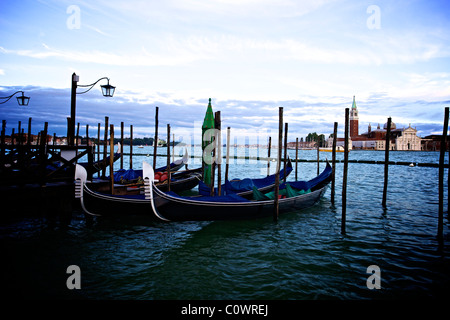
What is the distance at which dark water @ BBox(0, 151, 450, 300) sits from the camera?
4078 mm

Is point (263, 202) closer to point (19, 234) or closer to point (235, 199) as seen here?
point (235, 199)

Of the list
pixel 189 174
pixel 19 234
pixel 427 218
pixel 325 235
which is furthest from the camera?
pixel 189 174

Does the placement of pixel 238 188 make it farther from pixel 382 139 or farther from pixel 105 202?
pixel 382 139

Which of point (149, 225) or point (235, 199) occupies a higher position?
point (235, 199)

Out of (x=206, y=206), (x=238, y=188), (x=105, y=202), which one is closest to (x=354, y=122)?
(x=238, y=188)

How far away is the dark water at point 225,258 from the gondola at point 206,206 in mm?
341

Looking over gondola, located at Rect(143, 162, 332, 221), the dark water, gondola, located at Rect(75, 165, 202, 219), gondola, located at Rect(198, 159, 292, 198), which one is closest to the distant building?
gondola, located at Rect(198, 159, 292, 198)

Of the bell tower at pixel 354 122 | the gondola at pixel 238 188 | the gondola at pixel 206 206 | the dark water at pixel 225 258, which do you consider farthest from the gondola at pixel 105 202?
the bell tower at pixel 354 122

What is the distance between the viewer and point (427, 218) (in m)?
8.16

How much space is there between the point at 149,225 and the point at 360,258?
16.4 ft

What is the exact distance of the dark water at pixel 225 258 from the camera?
161 inches

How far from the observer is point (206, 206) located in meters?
6.68
